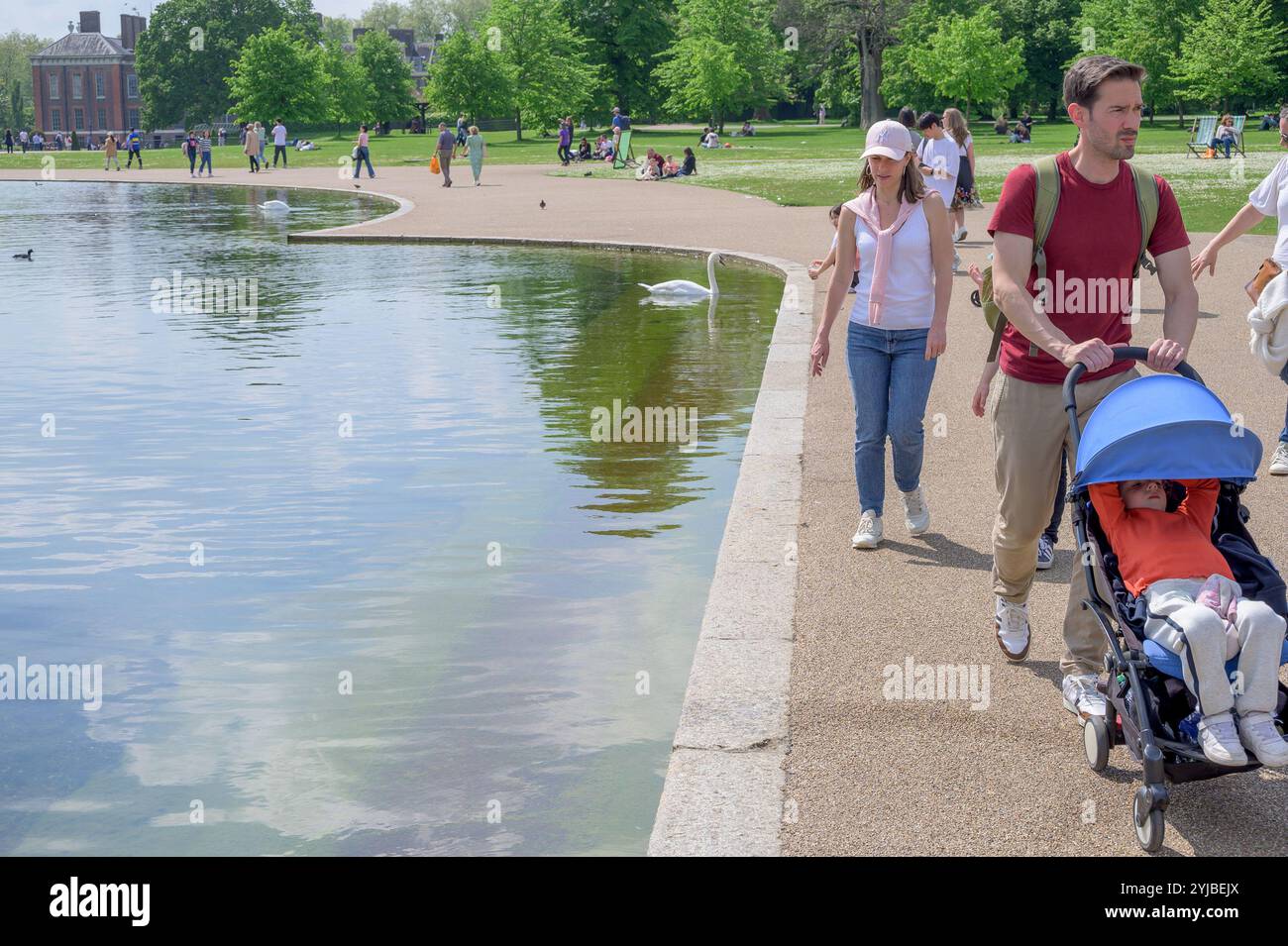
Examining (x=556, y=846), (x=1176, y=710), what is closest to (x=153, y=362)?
(x=556, y=846)

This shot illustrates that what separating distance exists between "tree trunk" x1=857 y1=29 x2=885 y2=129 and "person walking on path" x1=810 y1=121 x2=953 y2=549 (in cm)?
7300

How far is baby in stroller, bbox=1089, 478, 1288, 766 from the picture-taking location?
3.96 metres

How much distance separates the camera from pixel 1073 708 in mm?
4707

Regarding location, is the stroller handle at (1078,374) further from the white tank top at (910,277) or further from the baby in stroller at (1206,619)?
the white tank top at (910,277)

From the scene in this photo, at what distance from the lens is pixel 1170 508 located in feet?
14.9

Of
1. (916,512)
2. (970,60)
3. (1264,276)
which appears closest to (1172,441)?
(916,512)

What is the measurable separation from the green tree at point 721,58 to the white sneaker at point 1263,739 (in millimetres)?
77462

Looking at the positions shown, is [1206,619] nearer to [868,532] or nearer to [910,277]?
[868,532]

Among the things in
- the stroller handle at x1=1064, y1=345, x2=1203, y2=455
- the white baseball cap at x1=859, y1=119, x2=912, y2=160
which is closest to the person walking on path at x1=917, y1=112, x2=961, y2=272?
the white baseball cap at x1=859, y1=119, x2=912, y2=160

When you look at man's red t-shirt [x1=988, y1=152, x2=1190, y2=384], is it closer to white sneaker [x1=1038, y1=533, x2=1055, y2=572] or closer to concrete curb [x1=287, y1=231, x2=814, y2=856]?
concrete curb [x1=287, y1=231, x2=814, y2=856]

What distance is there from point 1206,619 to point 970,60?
76.2 meters
